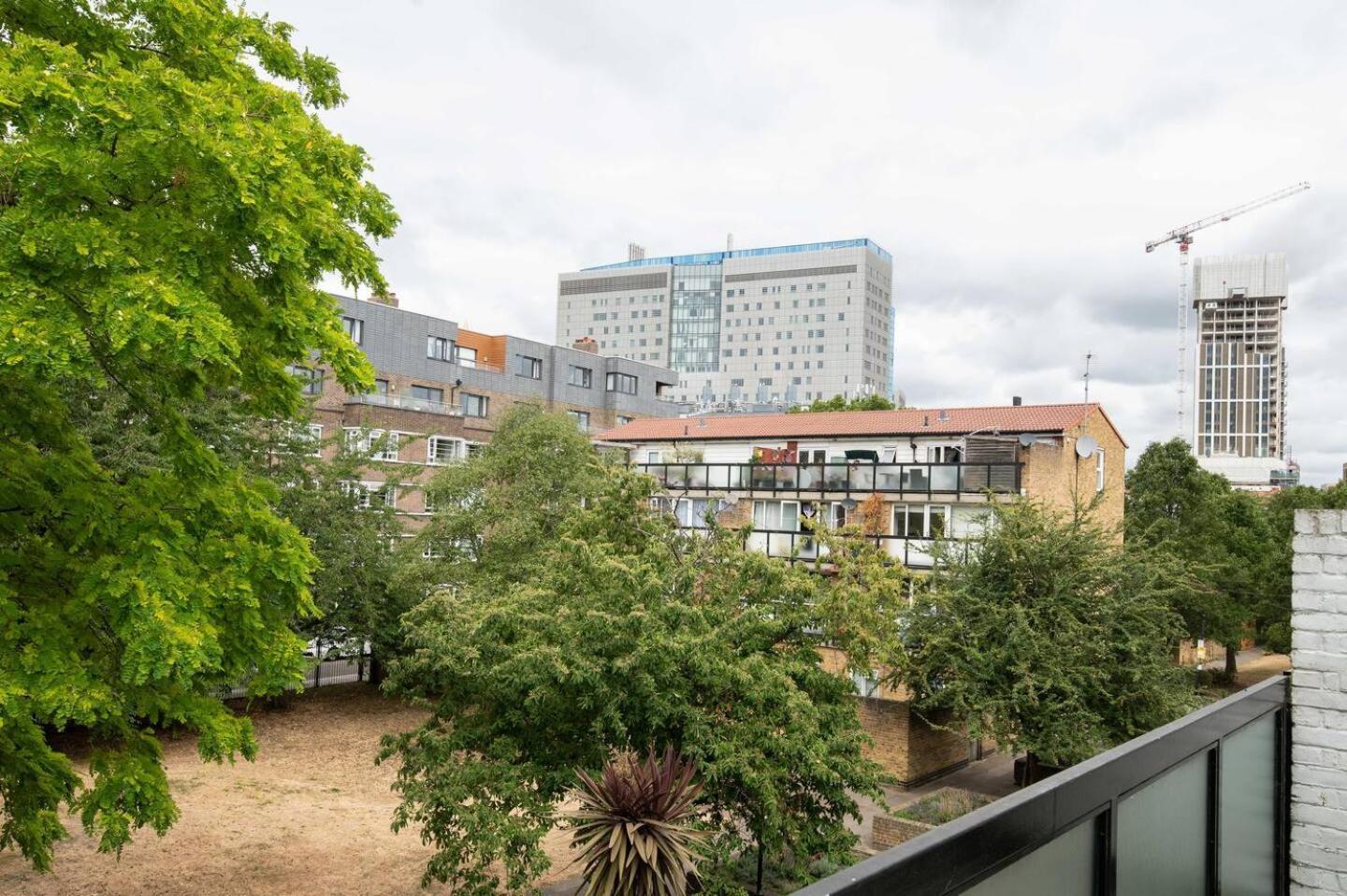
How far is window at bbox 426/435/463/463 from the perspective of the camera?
140ft

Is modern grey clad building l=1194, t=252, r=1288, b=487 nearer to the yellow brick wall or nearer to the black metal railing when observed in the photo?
the yellow brick wall

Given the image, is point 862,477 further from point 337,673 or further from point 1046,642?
point 337,673

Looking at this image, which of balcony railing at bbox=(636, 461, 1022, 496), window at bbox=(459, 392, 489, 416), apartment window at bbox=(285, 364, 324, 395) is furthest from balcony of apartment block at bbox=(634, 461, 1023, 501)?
window at bbox=(459, 392, 489, 416)

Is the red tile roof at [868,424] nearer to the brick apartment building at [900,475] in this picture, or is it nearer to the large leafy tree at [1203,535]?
the brick apartment building at [900,475]

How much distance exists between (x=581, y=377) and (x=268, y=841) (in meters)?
46.2

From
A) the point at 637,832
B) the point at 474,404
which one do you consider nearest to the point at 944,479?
the point at 637,832

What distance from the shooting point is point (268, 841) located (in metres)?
16.2

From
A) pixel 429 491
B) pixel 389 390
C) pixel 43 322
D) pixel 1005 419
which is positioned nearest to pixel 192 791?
pixel 429 491

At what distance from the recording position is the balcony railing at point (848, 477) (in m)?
28.6

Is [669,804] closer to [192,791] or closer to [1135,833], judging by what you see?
[1135,833]

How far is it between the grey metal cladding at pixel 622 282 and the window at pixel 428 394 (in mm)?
115805

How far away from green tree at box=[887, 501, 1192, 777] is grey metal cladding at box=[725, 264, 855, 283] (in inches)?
5297

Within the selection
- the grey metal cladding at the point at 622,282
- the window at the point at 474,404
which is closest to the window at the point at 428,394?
the window at the point at 474,404

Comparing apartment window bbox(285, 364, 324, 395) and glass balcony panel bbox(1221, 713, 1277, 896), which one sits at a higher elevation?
apartment window bbox(285, 364, 324, 395)
